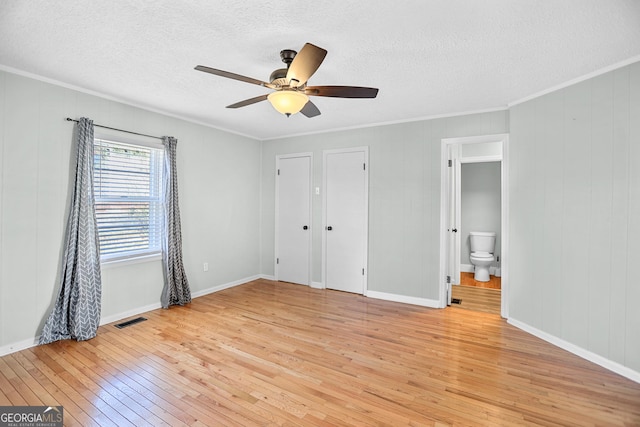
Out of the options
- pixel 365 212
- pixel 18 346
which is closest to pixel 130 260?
pixel 18 346

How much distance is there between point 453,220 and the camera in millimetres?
4512

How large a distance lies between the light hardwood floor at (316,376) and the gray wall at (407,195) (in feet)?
2.50

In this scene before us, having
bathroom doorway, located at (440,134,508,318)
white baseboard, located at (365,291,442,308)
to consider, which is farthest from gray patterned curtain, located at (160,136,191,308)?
bathroom doorway, located at (440,134,508,318)

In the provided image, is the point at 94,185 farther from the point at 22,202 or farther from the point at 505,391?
the point at 505,391

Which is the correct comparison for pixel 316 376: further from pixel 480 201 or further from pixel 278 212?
pixel 480 201

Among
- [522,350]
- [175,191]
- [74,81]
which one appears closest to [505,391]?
[522,350]

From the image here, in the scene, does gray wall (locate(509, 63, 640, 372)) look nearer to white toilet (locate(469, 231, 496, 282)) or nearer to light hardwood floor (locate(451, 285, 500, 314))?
light hardwood floor (locate(451, 285, 500, 314))

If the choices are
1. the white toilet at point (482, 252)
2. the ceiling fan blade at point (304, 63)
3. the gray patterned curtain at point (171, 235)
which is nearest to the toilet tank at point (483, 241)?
the white toilet at point (482, 252)

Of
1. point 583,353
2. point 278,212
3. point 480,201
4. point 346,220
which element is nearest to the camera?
point 583,353

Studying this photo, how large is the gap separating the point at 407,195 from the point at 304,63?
2.68 meters

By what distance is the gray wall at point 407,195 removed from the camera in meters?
3.93

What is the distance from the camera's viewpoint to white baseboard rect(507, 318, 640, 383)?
2.38 m

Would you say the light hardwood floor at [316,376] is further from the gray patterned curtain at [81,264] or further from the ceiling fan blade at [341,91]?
the ceiling fan blade at [341,91]

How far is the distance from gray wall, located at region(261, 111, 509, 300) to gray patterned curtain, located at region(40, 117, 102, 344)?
10.1 ft
